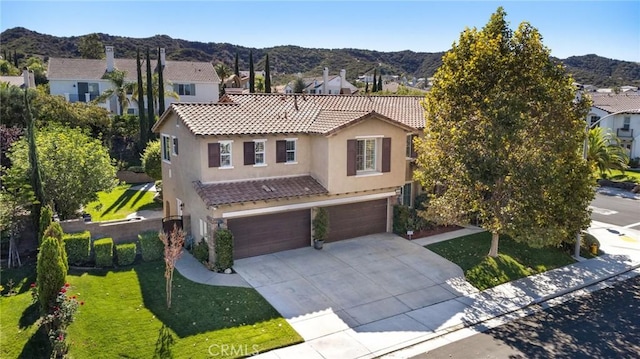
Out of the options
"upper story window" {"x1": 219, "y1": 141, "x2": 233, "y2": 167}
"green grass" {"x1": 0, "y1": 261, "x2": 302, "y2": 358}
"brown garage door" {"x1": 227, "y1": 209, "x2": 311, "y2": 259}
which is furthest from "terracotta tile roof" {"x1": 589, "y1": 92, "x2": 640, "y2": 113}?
"green grass" {"x1": 0, "y1": 261, "x2": 302, "y2": 358}

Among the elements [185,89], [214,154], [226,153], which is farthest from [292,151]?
[185,89]

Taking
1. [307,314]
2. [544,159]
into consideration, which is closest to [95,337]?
[307,314]

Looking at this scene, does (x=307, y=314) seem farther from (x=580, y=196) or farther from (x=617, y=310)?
(x=580, y=196)

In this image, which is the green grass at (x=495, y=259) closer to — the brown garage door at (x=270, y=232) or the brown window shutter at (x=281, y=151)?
the brown garage door at (x=270, y=232)

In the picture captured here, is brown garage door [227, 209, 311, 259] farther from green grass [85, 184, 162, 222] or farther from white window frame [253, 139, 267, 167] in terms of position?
green grass [85, 184, 162, 222]

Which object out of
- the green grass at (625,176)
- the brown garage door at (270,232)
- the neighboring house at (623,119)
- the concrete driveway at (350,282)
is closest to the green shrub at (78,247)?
the brown garage door at (270,232)

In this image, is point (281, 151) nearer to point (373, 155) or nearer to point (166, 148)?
point (373, 155)

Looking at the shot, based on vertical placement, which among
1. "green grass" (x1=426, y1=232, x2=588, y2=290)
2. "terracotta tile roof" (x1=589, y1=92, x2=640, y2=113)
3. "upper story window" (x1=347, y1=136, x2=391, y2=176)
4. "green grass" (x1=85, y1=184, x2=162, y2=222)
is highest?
"terracotta tile roof" (x1=589, y1=92, x2=640, y2=113)
